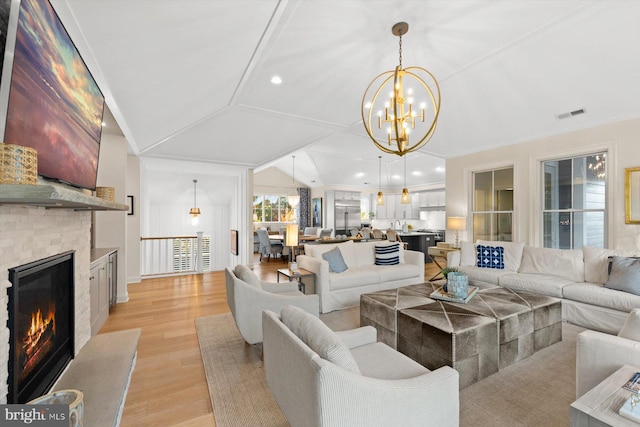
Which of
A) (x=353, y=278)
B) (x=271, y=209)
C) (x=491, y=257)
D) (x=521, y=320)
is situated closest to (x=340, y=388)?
(x=521, y=320)

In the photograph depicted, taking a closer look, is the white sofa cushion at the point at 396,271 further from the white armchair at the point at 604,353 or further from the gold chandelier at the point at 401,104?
the white armchair at the point at 604,353

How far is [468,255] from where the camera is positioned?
4.75 m

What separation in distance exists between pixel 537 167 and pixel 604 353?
4222 millimetres

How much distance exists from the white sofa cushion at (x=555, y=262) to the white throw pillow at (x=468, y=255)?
652 mm

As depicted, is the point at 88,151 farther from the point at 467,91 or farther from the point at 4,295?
the point at 467,91

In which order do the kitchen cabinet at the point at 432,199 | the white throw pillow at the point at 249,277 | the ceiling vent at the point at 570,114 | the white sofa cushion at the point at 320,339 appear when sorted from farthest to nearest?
the kitchen cabinet at the point at 432,199 < the ceiling vent at the point at 570,114 < the white throw pillow at the point at 249,277 < the white sofa cushion at the point at 320,339

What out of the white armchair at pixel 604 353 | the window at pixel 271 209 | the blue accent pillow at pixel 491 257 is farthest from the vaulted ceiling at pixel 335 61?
the window at pixel 271 209

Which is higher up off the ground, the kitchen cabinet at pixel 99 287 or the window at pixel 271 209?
the window at pixel 271 209

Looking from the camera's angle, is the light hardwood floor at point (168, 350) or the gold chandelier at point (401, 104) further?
the gold chandelier at point (401, 104)

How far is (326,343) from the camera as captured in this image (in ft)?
4.16

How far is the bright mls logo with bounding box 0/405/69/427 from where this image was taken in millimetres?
1299

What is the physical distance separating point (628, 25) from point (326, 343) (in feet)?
13.0

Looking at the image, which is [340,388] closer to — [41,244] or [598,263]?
[41,244]

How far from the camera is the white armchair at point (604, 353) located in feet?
4.96
